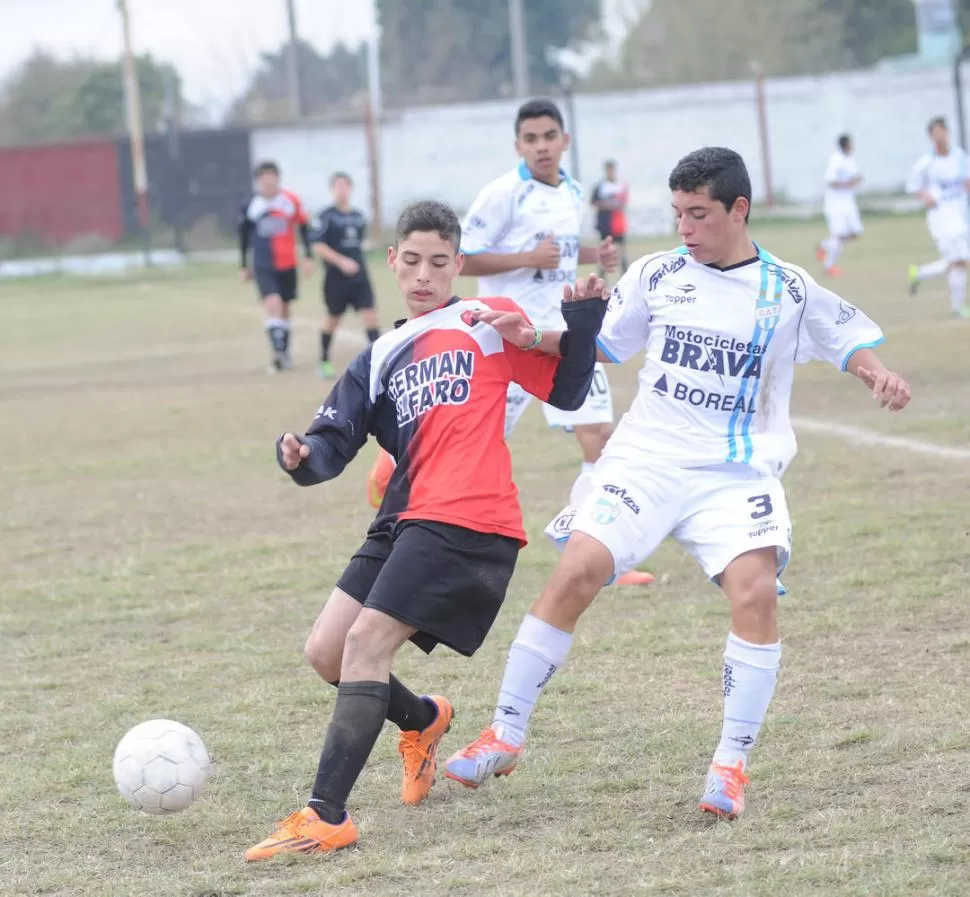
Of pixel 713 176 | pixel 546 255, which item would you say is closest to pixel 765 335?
pixel 713 176

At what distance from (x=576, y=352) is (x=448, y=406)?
0.37m

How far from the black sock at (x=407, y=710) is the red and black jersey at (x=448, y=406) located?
1.59ft

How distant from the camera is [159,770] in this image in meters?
3.84

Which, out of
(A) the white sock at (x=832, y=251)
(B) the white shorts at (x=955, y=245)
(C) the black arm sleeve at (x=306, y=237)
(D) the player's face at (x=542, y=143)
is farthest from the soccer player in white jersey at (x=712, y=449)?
(A) the white sock at (x=832, y=251)

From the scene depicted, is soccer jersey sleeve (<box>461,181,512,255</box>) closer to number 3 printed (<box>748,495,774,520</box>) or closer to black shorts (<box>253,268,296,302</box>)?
Answer: number 3 printed (<box>748,495,774,520</box>)

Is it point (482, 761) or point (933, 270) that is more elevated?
point (933, 270)

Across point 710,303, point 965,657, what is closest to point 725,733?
point 710,303

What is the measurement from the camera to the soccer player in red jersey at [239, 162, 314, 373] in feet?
48.6

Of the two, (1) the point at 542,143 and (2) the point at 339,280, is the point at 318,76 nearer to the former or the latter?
(2) the point at 339,280

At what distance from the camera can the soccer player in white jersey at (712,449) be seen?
393cm

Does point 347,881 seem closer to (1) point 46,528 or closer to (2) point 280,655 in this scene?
(2) point 280,655

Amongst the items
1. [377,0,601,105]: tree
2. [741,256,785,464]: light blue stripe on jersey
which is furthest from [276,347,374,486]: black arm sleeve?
[377,0,601,105]: tree

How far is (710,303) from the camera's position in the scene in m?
4.12

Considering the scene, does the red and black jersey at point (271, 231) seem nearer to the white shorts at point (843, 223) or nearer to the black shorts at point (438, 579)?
the white shorts at point (843, 223)
